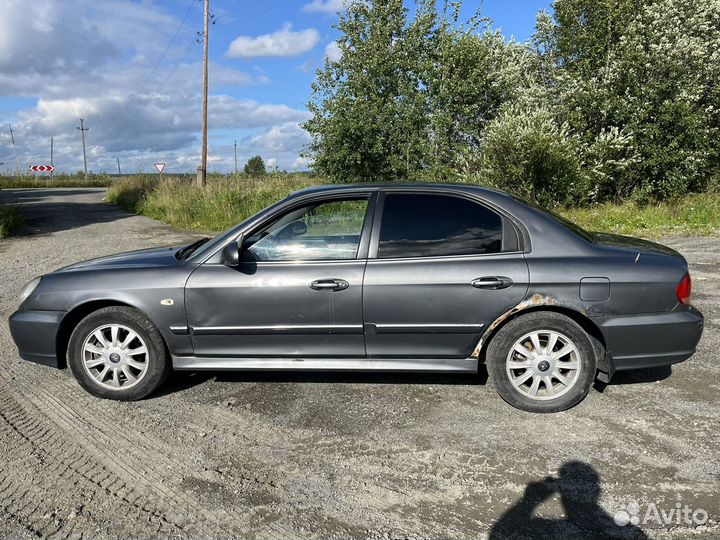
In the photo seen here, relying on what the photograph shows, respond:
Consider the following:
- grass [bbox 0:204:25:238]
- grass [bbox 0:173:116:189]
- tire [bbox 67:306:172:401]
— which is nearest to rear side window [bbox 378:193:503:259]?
tire [bbox 67:306:172:401]

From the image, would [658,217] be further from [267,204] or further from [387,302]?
[387,302]

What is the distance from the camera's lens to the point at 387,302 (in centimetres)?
367

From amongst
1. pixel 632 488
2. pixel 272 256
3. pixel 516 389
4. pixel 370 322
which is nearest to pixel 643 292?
pixel 516 389

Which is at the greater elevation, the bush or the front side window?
the bush

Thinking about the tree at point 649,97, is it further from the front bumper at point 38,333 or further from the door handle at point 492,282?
the front bumper at point 38,333

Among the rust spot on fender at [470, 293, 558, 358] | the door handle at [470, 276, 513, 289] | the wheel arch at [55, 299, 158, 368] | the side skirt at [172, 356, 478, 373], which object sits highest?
the door handle at [470, 276, 513, 289]

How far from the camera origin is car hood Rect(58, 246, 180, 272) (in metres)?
4.05

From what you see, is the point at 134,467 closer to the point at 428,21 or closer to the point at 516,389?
the point at 516,389

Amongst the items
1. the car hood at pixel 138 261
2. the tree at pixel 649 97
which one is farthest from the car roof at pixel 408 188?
the tree at pixel 649 97

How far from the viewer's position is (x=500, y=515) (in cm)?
258

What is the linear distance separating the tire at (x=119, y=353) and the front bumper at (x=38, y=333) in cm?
16

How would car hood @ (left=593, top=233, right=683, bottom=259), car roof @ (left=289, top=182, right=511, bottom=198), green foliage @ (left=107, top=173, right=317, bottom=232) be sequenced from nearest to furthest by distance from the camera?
car hood @ (left=593, top=233, right=683, bottom=259) < car roof @ (left=289, top=182, right=511, bottom=198) < green foliage @ (left=107, top=173, right=317, bottom=232)

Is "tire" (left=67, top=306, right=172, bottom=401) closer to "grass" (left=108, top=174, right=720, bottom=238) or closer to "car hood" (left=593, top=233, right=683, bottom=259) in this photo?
"car hood" (left=593, top=233, right=683, bottom=259)

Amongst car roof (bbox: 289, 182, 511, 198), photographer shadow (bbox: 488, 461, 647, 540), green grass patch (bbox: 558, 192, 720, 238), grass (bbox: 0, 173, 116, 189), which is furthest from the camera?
grass (bbox: 0, 173, 116, 189)
